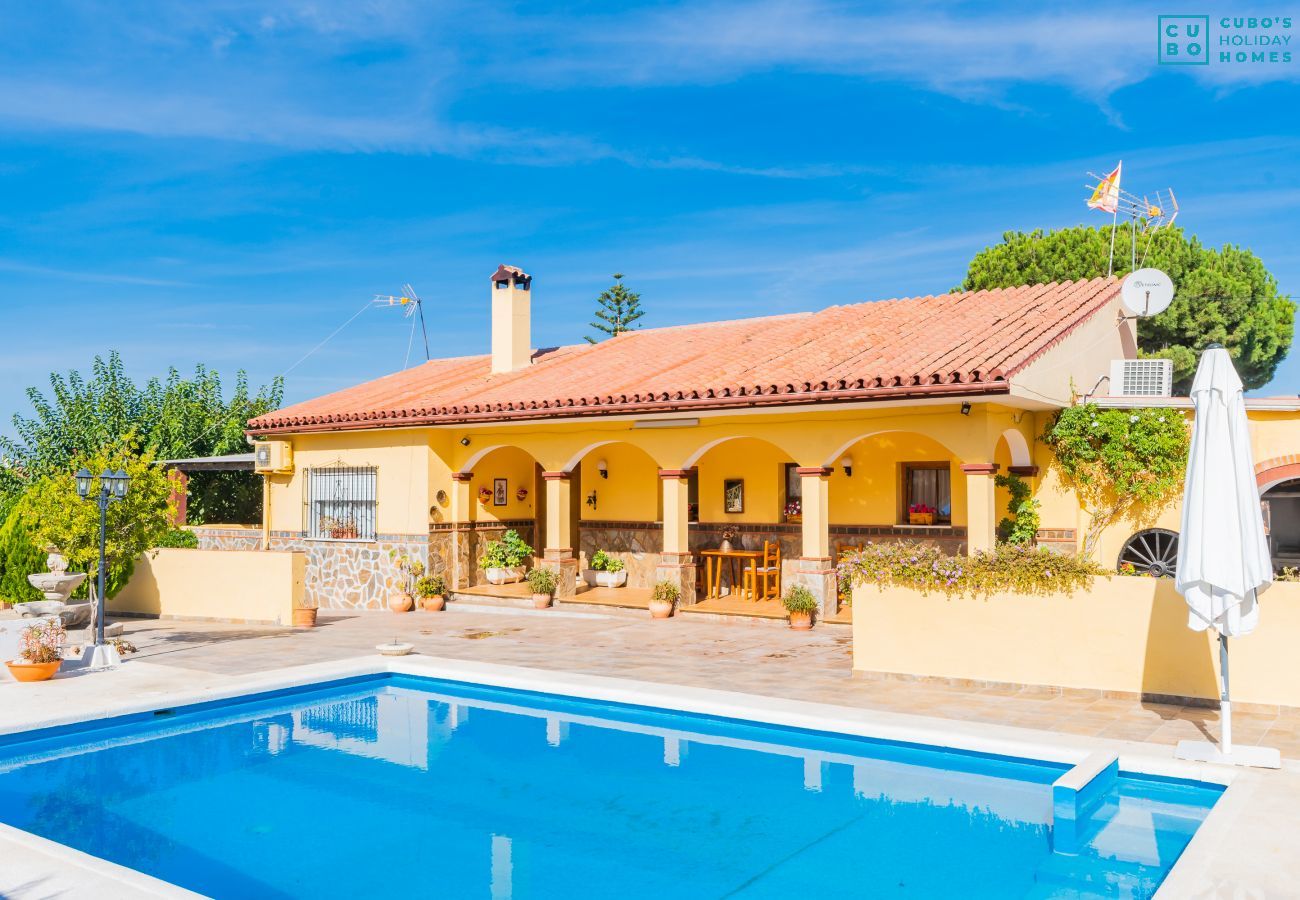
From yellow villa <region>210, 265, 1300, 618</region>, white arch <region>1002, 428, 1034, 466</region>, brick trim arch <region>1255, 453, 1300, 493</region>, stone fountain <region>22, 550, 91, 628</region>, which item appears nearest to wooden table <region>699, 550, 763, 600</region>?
yellow villa <region>210, 265, 1300, 618</region>

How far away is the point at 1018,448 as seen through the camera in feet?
49.3

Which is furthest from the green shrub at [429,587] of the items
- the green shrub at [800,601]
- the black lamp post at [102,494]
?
the green shrub at [800,601]

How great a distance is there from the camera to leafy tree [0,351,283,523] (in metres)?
26.3

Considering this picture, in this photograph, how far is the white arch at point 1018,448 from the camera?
48.1ft

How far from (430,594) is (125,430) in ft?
43.4

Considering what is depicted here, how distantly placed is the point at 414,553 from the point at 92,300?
1354 cm

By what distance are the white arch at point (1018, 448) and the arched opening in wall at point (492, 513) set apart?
9231mm

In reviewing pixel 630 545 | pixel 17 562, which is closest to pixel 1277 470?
pixel 630 545

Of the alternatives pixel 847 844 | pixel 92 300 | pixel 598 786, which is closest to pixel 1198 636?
pixel 847 844

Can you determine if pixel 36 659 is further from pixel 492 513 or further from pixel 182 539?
pixel 182 539

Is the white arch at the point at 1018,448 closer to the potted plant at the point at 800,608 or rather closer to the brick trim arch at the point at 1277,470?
the brick trim arch at the point at 1277,470

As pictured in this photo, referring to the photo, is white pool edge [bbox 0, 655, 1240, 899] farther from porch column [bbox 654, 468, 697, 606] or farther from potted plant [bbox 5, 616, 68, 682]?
porch column [bbox 654, 468, 697, 606]

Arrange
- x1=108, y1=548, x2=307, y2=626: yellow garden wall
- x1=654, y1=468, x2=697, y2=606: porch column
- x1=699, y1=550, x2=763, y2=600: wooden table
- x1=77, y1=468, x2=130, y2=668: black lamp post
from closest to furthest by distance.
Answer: x1=77, y1=468, x2=130, y2=668: black lamp post < x1=654, y1=468, x2=697, y2=606: porch column < x1=108, y1=548, x2=307, y2=626: yellow garden wall < x1=699, y1=550, x2=763, y2=600: wooden table

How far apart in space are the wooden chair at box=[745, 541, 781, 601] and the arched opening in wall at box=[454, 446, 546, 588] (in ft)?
16.6
